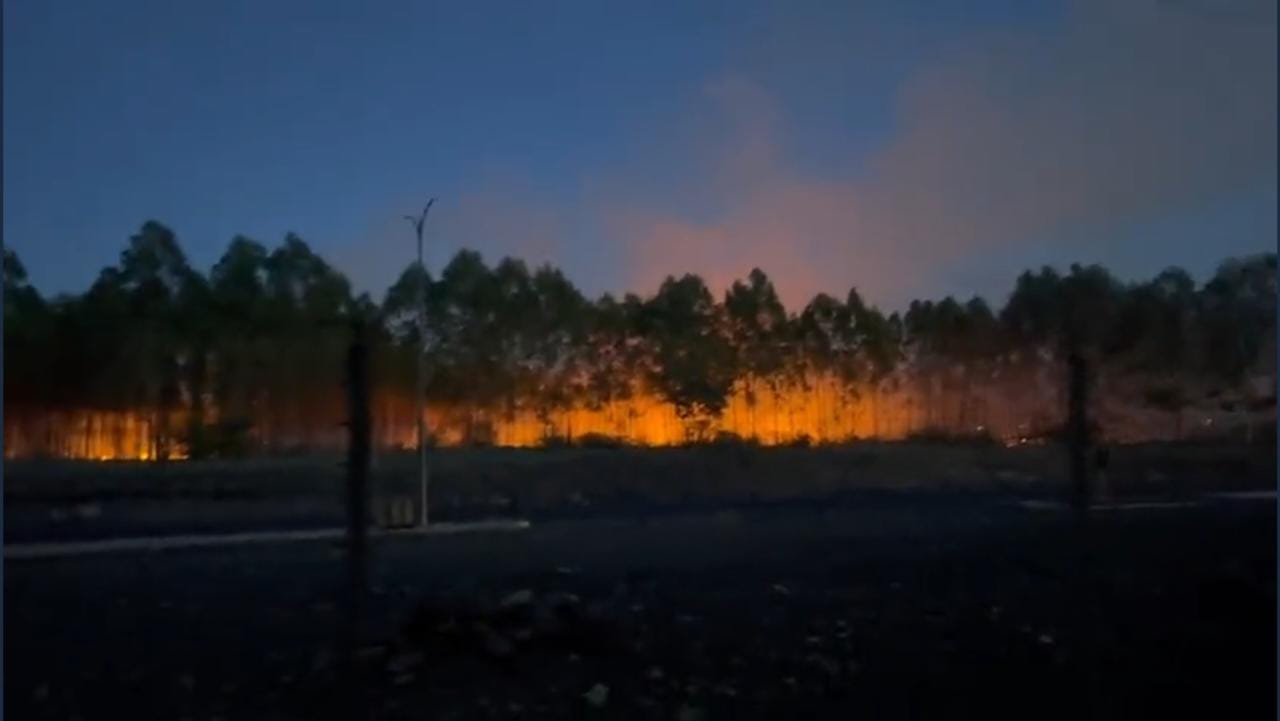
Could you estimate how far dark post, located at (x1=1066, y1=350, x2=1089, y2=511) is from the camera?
1147cm

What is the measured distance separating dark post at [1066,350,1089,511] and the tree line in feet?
0.58

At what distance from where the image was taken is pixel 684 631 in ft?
29.1

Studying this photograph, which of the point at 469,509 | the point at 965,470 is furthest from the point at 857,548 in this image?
the point at 469,509

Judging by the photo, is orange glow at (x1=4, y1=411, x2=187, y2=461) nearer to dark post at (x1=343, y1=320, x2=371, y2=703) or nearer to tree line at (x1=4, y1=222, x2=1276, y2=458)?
tree line at (x1=4, y1=222, x2=1276, y2=458)

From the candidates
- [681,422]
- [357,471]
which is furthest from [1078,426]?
[357,471]

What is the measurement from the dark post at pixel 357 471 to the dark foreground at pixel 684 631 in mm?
182

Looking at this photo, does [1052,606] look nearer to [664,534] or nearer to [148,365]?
[664,534]

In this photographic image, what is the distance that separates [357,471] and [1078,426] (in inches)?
209

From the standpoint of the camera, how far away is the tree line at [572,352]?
8.22 meters

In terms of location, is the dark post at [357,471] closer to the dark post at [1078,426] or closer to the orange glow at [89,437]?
the orange glow at [89,437]

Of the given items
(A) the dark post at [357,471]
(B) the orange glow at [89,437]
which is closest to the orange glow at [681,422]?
A: (B) the orange glow at [89,437]

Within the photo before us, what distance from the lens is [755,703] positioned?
8.16m

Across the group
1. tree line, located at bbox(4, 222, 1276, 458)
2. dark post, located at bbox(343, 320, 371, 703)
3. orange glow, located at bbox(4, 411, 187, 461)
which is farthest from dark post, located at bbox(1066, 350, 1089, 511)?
orange glow, located at bbox(4, 411, 187, 461)

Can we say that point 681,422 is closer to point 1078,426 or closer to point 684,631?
point 684,631
